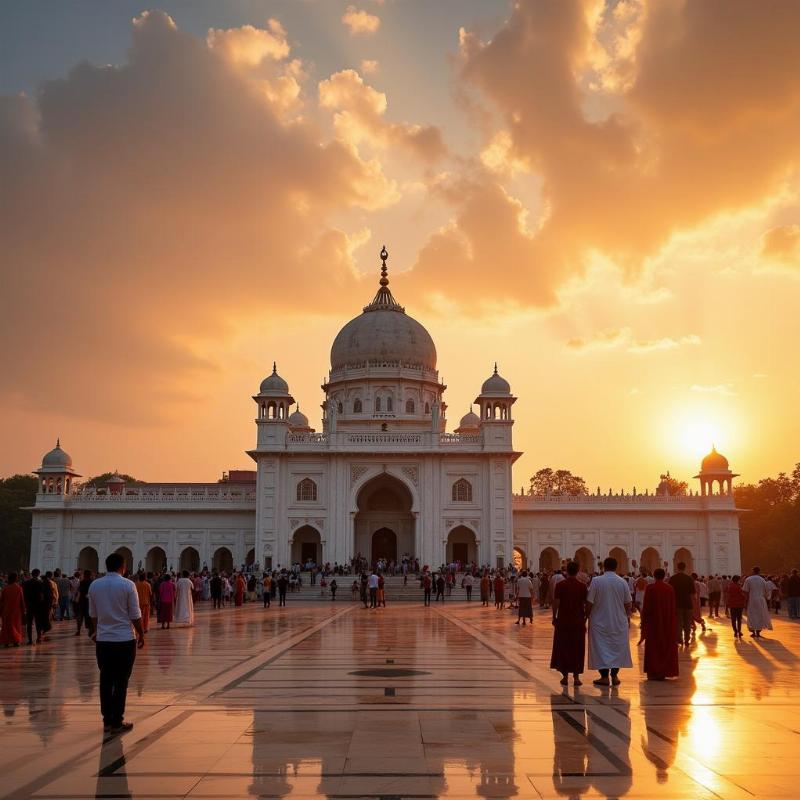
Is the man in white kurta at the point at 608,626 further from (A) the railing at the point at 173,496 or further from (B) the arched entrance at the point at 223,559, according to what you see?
(B) the arched entrance at the point at 223,559

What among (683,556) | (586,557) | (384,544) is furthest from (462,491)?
(683,556)

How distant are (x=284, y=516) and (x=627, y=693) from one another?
4106cm

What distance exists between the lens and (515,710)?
9227 millimetres

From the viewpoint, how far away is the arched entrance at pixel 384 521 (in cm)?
5466

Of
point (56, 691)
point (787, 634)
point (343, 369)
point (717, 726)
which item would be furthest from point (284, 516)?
point (717, 726)

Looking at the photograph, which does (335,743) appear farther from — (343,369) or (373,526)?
(343,369)

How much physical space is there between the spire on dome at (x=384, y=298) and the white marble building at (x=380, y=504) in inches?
38.3

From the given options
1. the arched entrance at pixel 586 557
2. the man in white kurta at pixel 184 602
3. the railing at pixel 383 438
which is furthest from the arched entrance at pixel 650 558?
the man in white kurta at pixel 184 602

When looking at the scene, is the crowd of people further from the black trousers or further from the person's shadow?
the person's shadow

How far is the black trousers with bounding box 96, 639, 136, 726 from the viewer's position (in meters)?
8.25

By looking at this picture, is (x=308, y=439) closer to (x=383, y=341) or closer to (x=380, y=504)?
(x=380, y=504)

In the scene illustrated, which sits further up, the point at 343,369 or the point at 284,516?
the point at 343,369

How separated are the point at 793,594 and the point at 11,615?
19.7 m

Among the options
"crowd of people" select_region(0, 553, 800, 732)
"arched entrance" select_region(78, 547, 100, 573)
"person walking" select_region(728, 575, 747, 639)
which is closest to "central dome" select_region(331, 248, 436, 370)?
"arched entrance" select_region(78, 547, 100, 573)
